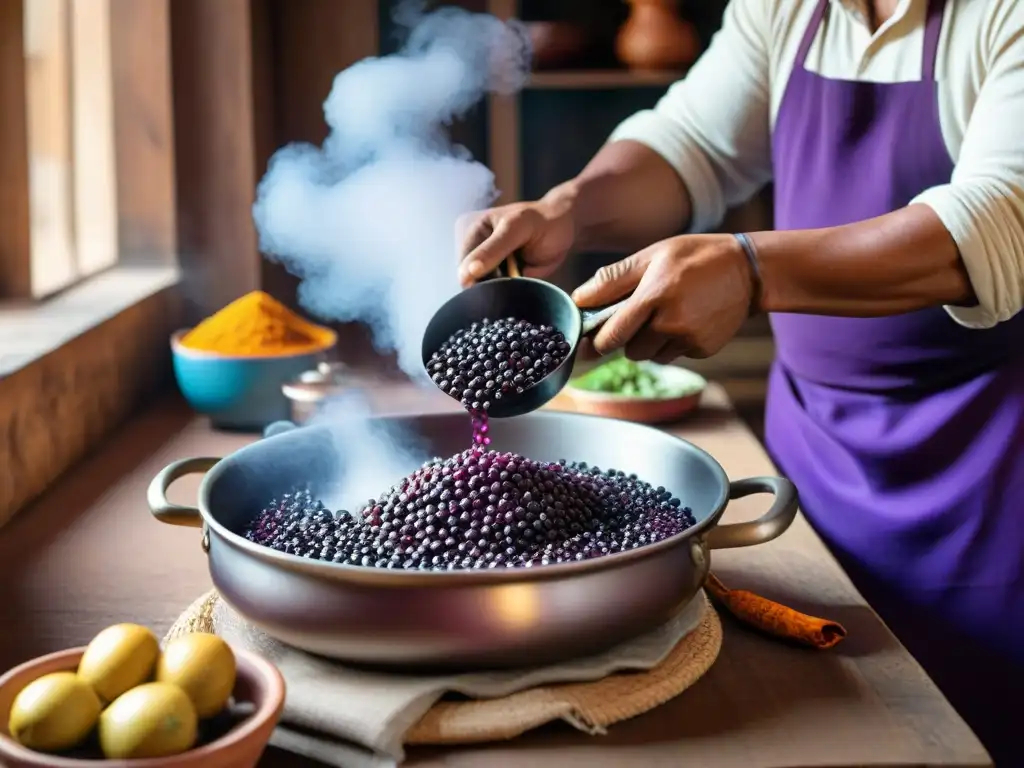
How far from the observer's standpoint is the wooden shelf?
282 cm

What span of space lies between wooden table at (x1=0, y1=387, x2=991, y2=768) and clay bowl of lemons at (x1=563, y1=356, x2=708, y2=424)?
170mm

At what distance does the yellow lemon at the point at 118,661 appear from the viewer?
2.76 feet

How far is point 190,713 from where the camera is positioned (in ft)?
2.66

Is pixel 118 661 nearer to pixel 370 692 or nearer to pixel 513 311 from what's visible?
pixel 370 692

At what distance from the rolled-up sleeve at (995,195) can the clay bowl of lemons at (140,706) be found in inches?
38.0

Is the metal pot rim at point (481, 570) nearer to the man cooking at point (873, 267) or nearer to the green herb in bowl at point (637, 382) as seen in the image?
the man cooking at point (873, 267)

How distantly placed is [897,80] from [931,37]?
81 mm

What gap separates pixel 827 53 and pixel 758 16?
150 mm

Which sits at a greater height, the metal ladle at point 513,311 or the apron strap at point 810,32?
the apron strap at point 810,32

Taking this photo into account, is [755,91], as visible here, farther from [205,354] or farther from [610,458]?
[205,354]

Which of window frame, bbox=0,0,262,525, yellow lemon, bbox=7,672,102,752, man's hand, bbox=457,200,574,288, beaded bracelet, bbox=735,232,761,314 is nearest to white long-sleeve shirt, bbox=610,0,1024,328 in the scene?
beaded bracelet, bbox=735,232,761,314

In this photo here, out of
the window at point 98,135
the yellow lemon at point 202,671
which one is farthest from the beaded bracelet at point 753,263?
the window at point 98,135

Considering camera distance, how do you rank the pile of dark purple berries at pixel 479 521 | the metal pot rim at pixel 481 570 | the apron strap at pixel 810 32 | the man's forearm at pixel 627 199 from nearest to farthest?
the metal pot rim at pixel 481 570, the pile of dark purple berries at pixel 479 521, the apron strap at pixel 810 32, the man's forearm at pixel 627 199

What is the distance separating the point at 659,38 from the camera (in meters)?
2.80
